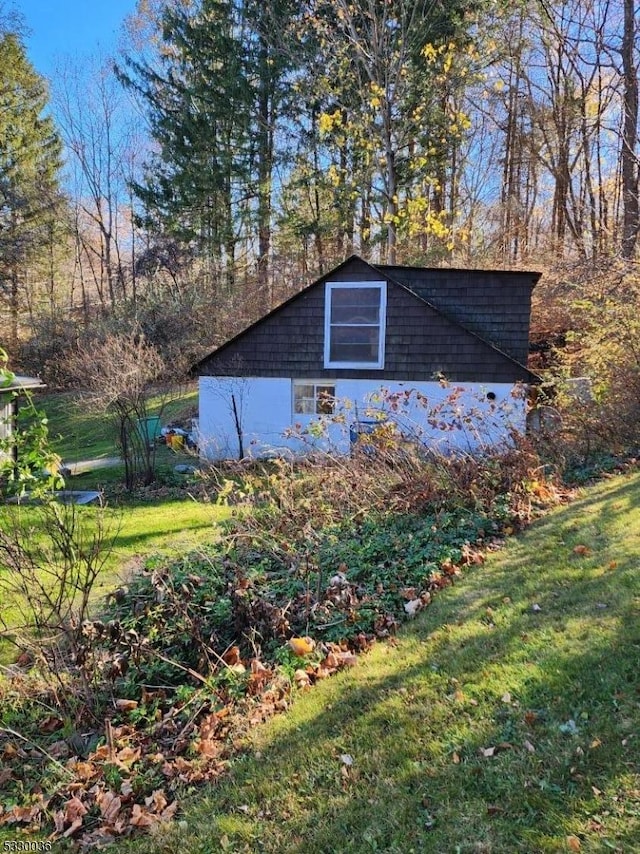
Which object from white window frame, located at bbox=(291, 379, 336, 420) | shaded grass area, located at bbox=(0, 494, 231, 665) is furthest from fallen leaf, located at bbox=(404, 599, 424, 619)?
white window frame, located at bbox=(291, 379, 336, 420)

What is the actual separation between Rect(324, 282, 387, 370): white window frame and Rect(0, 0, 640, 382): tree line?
11.0 ft

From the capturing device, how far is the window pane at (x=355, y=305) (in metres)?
12.6

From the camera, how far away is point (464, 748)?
2.66 metres

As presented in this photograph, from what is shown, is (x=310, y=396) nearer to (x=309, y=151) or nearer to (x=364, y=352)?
(x=364, y=352)

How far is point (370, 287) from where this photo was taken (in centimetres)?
1252

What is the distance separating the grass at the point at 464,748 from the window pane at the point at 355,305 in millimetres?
9449

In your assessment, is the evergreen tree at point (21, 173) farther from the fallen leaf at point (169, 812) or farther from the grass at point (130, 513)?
the fallen leaf at point (169, 812)

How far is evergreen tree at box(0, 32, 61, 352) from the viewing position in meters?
23.2

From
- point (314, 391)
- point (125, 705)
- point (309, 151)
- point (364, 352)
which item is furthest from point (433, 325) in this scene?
point (309, 151)

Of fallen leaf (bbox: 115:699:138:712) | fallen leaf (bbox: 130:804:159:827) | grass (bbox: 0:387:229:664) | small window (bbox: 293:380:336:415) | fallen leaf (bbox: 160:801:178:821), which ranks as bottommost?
grass (bbox: 0:387:229:664)

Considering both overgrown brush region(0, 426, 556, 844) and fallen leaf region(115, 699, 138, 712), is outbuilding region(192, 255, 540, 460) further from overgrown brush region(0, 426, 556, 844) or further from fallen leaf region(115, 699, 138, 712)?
fallen leaf region(115, 699, 138, 712)

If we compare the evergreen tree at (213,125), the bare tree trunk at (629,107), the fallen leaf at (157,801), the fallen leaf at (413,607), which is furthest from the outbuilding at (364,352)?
the evergreen tree at (213,125)

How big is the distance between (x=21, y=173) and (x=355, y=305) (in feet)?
64.8

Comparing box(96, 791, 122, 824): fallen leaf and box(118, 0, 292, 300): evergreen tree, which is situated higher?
box(118, 0, 292, 300): evergreen tree
